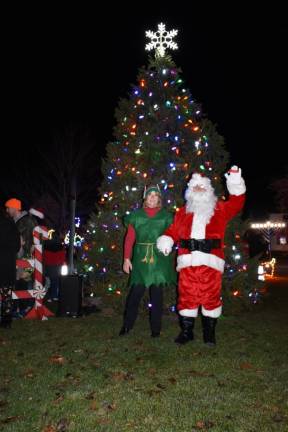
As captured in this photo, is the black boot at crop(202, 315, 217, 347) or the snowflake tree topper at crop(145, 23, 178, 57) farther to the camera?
the snowflake tree topper at crop(145, 23, 178, 57)

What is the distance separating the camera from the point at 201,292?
5.70 metres

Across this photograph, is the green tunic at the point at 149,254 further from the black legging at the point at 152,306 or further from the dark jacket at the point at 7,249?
the dark jacket at the point at 7,249

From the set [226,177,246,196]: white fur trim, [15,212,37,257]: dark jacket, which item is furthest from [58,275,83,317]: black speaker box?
[226,177,246,196]: white fur trim

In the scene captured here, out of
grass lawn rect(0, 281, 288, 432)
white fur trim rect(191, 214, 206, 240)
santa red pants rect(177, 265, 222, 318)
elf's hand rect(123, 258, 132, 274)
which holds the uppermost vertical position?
white fur trim rect(191, 214, 206, 240)

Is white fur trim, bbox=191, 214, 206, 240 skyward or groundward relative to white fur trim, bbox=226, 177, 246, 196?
groundward

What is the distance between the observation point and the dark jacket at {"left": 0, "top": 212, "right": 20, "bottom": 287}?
22.5 ft

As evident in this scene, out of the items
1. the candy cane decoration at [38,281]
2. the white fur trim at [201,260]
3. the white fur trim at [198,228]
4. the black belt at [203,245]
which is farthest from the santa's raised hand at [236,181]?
the candy cane decoration at [38,281]

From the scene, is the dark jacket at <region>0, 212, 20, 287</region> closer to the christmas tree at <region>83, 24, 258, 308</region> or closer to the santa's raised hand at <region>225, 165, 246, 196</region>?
the christmas tree at <region>83, 24, 258, 308</region>

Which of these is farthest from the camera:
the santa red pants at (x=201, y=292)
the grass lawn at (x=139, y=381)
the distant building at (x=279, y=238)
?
the distant building at (x=279, y=238)

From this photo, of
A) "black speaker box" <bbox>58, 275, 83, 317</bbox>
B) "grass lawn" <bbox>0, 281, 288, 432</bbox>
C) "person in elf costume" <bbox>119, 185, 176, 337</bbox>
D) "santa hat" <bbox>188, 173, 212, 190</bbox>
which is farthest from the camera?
"black speaker box" <bbox>58, 275, 83, 317</bbox>

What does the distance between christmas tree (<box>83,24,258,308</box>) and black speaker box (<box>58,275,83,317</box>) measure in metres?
0.39

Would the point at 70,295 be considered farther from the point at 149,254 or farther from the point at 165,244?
the point at 165,244

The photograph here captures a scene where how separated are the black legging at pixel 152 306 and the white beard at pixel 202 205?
3.83 feet

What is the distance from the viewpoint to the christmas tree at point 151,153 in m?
7.92
